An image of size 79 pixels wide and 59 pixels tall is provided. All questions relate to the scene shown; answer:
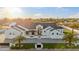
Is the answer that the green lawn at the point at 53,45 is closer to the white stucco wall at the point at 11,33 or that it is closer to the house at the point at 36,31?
the house at the point at 36,31

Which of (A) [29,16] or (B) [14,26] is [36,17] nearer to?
(A) [29,16]

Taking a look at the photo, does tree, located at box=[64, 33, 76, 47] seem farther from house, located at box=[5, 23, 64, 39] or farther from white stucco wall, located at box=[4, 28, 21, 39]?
white stucco wall, located at box=[4, 28, 21, 39]

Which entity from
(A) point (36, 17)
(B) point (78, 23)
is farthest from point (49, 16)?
(B) point (78, 23)

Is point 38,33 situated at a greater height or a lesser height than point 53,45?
greater

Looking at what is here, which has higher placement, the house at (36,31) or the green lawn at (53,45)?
the house at (36,31)

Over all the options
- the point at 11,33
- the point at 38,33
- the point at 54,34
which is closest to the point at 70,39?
the point at 54,34

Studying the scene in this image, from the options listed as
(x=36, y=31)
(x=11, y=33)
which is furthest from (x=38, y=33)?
(x=11, y=33)

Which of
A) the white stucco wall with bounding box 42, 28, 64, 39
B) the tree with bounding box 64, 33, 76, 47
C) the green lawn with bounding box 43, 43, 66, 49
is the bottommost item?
the green lawn with bounding box 43, 43, 66, 49

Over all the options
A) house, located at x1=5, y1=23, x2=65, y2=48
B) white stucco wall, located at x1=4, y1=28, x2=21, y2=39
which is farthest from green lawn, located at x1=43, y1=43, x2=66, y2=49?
white stucco wall, located at x1=4, y1=28, x2=21, y2=39

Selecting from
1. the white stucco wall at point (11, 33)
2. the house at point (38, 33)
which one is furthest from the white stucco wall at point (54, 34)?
the white stucco wall at point (11, 33)

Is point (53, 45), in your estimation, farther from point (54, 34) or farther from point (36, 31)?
point (36, 31)
